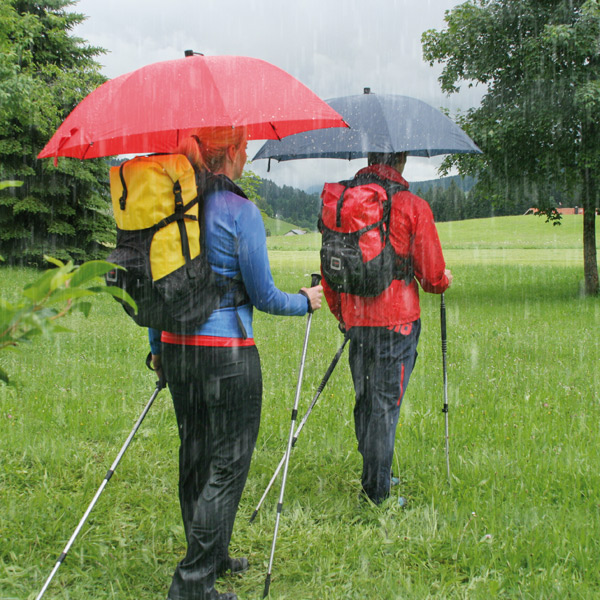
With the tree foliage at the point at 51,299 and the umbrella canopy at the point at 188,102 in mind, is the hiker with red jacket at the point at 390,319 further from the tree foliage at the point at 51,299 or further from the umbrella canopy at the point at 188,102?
the tree foliage at the point at 51,299

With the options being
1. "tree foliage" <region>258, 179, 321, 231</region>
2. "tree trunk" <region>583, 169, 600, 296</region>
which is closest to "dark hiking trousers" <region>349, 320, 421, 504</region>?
"tree trunk" <region>583, 169, 600, 296</region>

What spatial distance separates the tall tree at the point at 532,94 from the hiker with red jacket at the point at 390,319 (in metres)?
12.2

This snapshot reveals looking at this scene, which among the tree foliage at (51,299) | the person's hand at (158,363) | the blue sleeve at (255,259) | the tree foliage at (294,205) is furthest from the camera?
the tree foliage at (294,205)

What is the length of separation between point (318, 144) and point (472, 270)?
87.7ft

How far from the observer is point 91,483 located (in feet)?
15.6

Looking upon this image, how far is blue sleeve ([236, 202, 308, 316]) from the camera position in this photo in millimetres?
2877

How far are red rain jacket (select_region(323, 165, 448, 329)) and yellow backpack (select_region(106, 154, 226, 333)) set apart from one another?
1.44m

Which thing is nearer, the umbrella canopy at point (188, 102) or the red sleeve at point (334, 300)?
the umbrella canopy at point (188, 102)

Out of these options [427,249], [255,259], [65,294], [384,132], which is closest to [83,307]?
[65,294]

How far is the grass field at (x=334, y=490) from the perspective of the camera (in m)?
3.61

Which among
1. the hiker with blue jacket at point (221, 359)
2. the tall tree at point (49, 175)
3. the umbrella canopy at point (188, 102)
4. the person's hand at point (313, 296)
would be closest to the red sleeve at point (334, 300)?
the person's hand at point (313, 296)

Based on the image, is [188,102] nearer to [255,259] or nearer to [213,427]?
[255,259]

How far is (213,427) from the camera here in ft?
10.1

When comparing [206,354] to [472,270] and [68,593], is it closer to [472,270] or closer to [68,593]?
[68,593]
